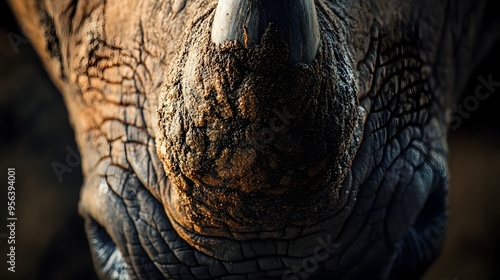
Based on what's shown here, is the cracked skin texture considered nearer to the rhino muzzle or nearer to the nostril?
the rhino muzzle

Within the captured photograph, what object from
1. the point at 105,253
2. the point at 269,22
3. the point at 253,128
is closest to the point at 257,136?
the point at 253,128

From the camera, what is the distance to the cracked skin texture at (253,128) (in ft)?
4.10

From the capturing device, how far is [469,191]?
2.93 metres

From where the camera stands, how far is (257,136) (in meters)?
1.28

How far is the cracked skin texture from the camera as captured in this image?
1250mm

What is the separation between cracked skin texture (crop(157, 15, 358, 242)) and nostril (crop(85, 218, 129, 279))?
37 cm

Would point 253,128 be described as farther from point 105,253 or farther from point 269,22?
point 105,253

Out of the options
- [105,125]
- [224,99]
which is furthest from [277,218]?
[105,125]

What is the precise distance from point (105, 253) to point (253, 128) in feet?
2.07

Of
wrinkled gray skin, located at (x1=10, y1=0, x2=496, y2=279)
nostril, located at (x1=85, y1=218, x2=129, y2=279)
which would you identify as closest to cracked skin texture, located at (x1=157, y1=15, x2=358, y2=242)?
wrinkled gray skin, located at (x1=10, y1=0, x2=496, y2=279)

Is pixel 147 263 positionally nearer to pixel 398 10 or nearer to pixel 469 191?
pixel 398 10

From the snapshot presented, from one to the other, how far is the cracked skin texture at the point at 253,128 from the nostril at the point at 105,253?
0.37 meters

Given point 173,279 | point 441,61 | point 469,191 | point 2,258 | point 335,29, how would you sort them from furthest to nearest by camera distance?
point 469,191, point 2,258, point 441,61, point 173,279, point 335,29

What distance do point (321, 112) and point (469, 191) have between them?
178cm
